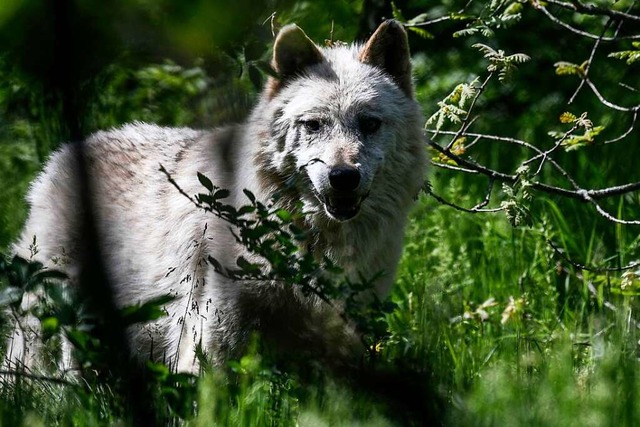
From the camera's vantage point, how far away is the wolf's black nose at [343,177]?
14.8ft

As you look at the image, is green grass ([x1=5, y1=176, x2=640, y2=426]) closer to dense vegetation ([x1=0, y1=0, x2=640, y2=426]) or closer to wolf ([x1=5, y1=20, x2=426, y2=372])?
dense vegetation ([x1=0, y1=0, x2=640, y2=426])

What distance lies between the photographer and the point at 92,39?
2.35m

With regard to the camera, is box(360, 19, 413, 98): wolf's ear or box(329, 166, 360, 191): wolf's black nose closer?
Answer: box(329, 166, 360, 191): wolf's black nose

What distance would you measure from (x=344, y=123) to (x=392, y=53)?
636 mm

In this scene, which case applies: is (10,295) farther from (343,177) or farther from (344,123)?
(344,123)

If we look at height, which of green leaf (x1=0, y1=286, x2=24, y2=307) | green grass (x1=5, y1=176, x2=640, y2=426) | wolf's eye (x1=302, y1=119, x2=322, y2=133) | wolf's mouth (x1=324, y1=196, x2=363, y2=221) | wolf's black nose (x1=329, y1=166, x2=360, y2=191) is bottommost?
green grass (x1=5, y1=176, x2=640, y2=426)

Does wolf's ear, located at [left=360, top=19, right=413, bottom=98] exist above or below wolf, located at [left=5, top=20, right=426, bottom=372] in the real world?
above

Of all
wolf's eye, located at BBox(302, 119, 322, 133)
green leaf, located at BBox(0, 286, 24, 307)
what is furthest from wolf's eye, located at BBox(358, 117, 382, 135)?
green leaf, located at BBox(0, 286, 24, 307)

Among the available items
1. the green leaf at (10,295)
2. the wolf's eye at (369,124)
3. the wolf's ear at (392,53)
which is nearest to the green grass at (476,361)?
the green leaf at (10,295)

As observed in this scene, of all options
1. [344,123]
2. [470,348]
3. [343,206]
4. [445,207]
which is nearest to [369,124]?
[344,123]

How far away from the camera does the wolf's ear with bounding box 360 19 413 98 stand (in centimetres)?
513

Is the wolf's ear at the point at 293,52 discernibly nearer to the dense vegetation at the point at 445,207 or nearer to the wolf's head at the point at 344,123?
the wolf's head at the point at 344,123

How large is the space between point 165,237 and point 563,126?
14.3ft

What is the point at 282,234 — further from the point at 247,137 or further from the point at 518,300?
the point at 518,300
